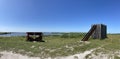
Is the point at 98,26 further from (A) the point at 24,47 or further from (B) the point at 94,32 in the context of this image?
(A) the point at 24,47

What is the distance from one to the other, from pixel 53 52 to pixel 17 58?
3453 millimetres

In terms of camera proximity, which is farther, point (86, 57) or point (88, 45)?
point (88, 45)

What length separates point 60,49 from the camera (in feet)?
51.1

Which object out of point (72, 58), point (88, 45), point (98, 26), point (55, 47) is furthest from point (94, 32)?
point (72, 58)

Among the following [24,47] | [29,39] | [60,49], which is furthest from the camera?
[29,39]

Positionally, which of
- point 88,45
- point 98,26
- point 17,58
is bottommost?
point 17,58

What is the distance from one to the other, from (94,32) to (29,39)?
10090 mm

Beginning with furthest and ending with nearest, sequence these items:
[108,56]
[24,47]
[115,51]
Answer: [24,47] < [115,51] < [108,56]

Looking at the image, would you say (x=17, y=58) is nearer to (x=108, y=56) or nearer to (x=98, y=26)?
(x=108, y=56)

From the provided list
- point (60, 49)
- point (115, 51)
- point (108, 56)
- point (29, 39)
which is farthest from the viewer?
point (29, 39)

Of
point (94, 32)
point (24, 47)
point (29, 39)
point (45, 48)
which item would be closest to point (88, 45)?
point (45, 48)

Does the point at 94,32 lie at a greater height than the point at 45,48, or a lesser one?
greater

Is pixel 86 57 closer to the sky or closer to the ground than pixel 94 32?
closer to the ground

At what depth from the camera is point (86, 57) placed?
13570 mm
